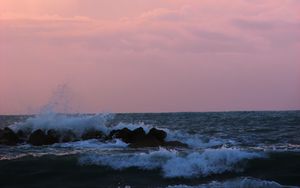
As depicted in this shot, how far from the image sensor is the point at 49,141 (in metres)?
27.4

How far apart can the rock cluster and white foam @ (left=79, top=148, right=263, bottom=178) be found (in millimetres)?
5301

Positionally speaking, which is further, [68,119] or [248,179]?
[68,119]

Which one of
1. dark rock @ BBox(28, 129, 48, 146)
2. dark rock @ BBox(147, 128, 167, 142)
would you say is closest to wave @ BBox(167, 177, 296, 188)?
dark rock @ BBox(147, 128, 167, 142)

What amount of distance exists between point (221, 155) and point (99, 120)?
54.8ft

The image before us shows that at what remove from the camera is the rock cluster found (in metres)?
24.3

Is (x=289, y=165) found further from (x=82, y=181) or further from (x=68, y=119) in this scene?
(x=68, y=119)

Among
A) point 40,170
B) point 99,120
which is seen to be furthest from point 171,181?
point 99,120

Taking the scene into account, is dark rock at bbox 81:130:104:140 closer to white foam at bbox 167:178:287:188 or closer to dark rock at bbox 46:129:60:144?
dark rock at bbox 46:129:60:144

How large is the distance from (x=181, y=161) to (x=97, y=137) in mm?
12525

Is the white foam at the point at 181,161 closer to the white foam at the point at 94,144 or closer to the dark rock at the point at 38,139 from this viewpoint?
the white foam at the point at 94,144

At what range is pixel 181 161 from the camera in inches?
693

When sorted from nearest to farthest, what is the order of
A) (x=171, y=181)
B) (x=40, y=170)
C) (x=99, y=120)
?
1. (x=171, y=181)
2. (x=40, y=170)
3. (x=99, y=120)

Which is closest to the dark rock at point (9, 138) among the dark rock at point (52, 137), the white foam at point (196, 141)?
the dark rock at point (52, 137)

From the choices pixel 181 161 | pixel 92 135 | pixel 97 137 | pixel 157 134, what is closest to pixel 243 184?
pixel 181 161
